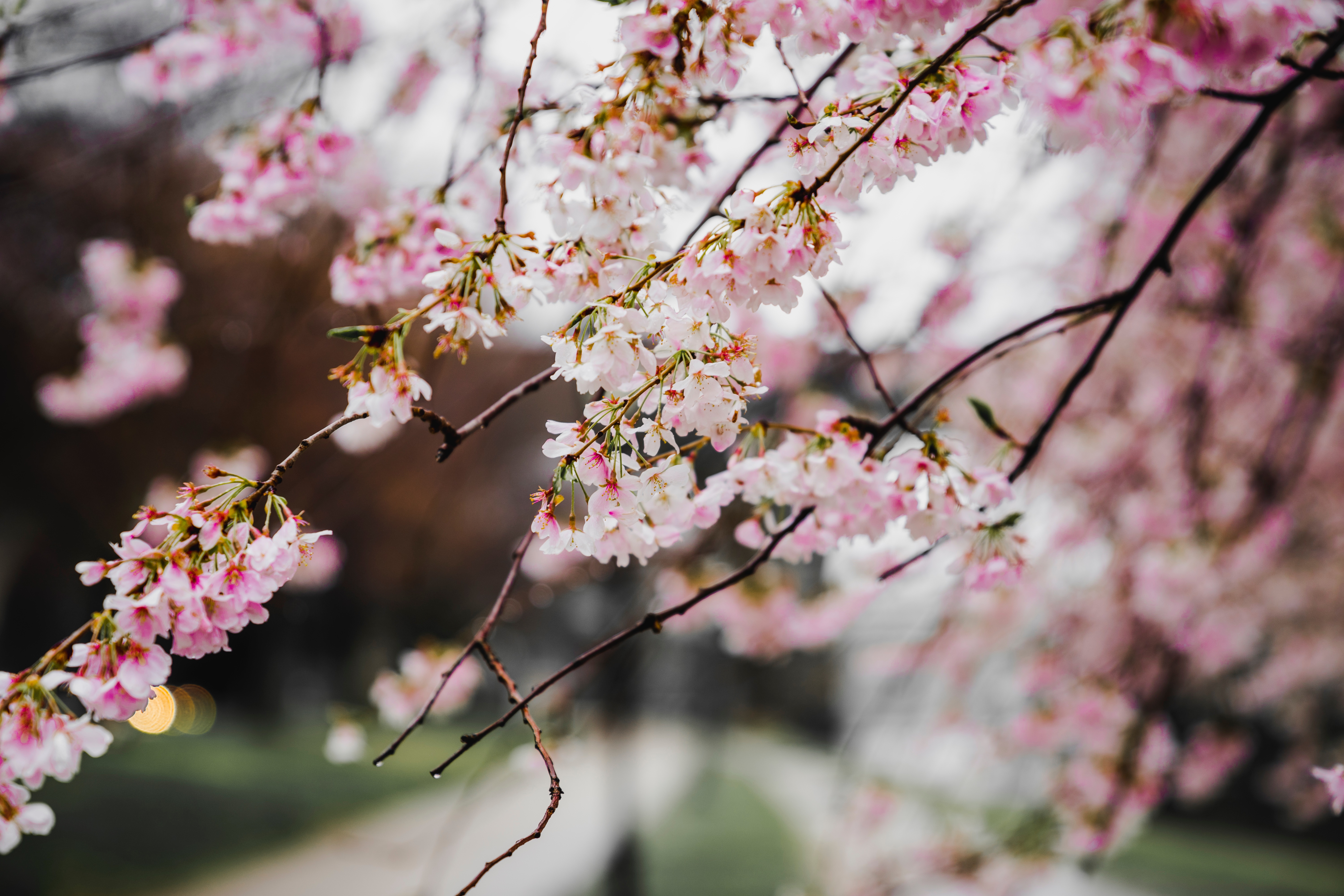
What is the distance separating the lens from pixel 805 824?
1021 centimetres

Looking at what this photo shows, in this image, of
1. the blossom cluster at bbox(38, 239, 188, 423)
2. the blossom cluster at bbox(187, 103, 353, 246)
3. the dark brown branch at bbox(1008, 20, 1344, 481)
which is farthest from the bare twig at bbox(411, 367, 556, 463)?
the blossom cluster at bbox(38, 239, 188, 423)

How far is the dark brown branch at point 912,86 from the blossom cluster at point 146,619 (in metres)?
0.78

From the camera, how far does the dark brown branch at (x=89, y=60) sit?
1564 millimetres

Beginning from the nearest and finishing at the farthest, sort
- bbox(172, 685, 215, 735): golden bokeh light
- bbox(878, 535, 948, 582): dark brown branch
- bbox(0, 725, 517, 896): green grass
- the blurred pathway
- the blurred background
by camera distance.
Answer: bbox(878, 535, 948, 582): dark brown branch → the blurred background → the blurred pathway → bbox(0, 725, 517, 896): green grass → bbox(172, 685, 215, 735): golden bokeh light

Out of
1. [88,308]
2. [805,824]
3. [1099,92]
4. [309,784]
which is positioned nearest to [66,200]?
[88,308]

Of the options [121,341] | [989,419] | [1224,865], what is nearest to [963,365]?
[989,419]

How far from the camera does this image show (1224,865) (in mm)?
8719

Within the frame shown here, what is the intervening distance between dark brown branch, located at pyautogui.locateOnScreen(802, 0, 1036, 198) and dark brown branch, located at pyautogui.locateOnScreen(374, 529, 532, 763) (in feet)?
1.98

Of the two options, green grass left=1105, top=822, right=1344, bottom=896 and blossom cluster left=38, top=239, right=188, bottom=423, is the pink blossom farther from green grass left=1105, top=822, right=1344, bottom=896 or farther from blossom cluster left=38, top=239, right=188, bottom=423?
green grass left=1105, top=822, right=1344, bottom=896

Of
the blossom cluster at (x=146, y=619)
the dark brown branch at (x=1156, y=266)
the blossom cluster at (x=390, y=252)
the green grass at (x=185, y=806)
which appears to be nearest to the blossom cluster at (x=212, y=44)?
the blossom cluster at (x=390, y=252)

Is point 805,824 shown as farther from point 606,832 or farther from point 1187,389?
point 1187,389

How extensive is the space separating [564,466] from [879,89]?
69 centimetres

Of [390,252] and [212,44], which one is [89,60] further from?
[390,252]

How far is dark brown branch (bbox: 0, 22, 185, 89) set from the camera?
156cm
